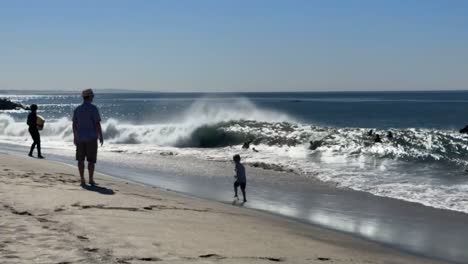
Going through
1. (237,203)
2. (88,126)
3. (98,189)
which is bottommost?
(237,203)

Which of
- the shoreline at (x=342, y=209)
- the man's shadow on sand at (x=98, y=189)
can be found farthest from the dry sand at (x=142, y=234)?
the shoreline at (x=342, y=209)

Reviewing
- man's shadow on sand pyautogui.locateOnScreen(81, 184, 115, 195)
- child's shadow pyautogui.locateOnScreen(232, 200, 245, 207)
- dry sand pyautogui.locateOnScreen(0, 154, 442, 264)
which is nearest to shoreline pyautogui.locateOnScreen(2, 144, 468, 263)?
child's shadow pyautogui.locateOnScreen(232, 200, 245, 207)

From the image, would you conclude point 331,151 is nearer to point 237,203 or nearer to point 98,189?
point 237,203

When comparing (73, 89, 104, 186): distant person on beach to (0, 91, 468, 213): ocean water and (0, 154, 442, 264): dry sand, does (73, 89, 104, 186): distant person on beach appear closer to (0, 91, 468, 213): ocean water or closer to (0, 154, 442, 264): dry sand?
(0, 154, 442, 264): dry sand

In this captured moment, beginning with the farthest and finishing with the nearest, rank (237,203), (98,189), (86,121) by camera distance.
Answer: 1. (237,203)
2. (86,121)
3. (98,189)

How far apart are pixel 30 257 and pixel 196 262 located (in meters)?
1.39

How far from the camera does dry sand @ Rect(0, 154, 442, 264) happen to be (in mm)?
5176

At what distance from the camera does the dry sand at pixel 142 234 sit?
5176 mm

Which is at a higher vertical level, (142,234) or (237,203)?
(142,234)

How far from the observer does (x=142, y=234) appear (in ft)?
19.6

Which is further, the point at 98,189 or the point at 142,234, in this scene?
the point at 98,189

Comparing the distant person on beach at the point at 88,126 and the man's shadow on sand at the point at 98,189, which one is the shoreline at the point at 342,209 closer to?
the man's shadow on sand at the point at 98,189

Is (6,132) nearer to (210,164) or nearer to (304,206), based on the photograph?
(210,164)

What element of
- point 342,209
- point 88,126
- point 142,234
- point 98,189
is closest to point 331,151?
point 342,209
